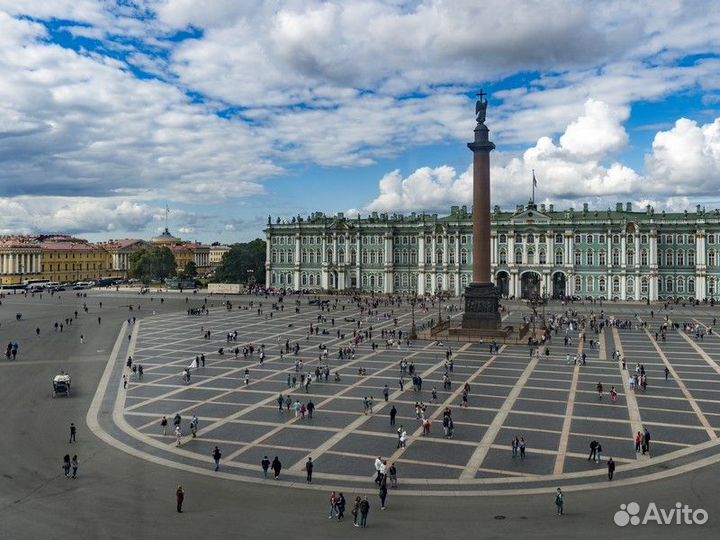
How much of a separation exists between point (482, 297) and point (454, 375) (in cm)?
2138

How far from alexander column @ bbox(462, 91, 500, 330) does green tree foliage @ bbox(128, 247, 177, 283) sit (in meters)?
102

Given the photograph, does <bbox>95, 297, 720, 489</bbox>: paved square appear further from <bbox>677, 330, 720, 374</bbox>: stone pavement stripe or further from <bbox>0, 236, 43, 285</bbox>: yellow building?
<bbox>0, 236, 43, 285</bbox>: yellow building

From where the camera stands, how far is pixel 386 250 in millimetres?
112312

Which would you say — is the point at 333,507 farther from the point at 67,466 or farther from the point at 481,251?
the point at 481,251

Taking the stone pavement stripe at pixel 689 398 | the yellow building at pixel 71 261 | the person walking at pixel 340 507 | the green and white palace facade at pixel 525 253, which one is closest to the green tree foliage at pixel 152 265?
the yellow building at pixel 71 261

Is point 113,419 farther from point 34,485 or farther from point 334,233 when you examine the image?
point 334,233

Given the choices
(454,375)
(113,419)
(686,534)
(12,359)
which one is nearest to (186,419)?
(113,419)

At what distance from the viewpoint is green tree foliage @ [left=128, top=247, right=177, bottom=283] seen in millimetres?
143875

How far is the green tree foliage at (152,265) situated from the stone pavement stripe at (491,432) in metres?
121

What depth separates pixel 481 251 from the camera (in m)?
58.8

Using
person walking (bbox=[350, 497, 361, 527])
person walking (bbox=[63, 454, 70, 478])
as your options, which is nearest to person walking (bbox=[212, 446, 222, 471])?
person walking (bbox=[63, 454, 70, 478])

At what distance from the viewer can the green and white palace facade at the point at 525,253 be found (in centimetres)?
9738

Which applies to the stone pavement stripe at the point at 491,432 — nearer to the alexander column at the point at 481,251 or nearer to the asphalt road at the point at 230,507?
the asphalt road at the point at 230,507

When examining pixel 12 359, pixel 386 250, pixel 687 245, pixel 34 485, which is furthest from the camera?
pixel 386 250
